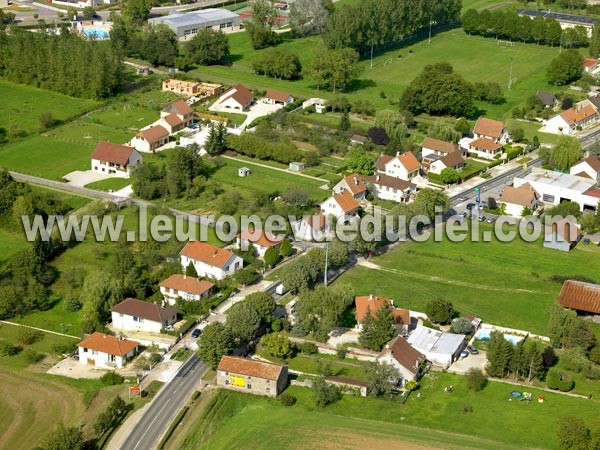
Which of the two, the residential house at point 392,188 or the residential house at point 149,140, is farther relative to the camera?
the residential house at point 149,140

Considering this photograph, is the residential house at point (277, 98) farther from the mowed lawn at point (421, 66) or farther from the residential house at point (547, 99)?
the residential house at point (547, 99)

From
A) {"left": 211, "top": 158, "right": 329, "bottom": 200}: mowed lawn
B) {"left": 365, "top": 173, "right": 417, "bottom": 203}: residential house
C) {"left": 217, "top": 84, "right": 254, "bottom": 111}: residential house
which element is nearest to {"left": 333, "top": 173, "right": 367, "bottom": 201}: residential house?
{"left": 365, "top": 173, "right": 417, "bottom": 203}: residential house

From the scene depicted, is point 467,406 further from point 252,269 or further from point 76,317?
point 76,317

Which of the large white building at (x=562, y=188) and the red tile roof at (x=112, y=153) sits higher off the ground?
the red tile roof at (x=112, y=153)

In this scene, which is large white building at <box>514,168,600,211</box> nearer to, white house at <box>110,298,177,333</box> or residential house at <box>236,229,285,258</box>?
residential house at <box>236,229,285,258</box>

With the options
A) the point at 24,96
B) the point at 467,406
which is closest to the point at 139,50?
the point at 24,96

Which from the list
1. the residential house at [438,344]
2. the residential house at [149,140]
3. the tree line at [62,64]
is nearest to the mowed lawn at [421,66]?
the tree line at [62,64]

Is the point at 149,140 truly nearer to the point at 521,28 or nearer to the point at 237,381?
the point at 237,381
